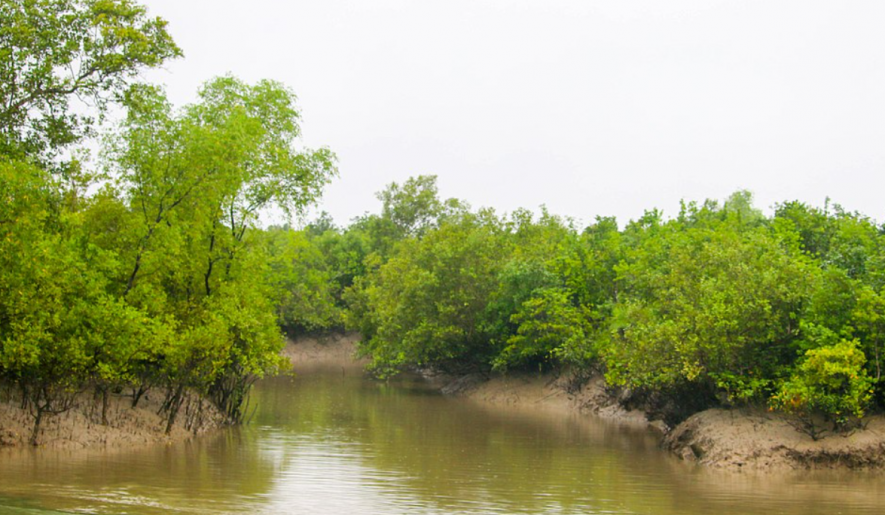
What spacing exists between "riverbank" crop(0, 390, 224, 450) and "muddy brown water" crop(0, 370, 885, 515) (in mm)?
608

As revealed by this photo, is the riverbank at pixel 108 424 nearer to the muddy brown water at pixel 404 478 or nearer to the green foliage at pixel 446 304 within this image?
the muddy brown water at pixel 404 478

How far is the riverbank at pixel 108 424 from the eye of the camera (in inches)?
860

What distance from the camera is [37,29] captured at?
22156 mm

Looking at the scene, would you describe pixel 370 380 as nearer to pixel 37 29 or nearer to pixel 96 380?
pixel 96 380

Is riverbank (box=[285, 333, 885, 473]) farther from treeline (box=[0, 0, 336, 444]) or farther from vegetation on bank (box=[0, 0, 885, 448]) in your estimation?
treeline (box=[0, 0, 336, 444])

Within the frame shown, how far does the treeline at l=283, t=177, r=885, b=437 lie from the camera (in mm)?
24453

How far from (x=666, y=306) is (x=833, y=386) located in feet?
23.3

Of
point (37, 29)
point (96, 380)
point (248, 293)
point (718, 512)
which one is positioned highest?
point (37, 29)

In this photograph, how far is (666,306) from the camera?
29250 millimetres

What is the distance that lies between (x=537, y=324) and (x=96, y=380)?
2310cm

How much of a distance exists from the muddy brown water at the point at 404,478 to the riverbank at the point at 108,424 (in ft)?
1.99

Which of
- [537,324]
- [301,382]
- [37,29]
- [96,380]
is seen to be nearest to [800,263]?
[537,324]

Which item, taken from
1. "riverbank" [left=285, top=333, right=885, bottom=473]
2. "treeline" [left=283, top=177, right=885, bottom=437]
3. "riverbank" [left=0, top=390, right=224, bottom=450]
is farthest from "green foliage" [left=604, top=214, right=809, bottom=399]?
"riverbank" [left=0, top=390, right=224, bottom=450]

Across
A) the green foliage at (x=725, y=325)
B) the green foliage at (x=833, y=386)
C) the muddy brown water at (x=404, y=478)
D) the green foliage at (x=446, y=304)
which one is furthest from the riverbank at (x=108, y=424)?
the green foliage at (x=446, y=304)
